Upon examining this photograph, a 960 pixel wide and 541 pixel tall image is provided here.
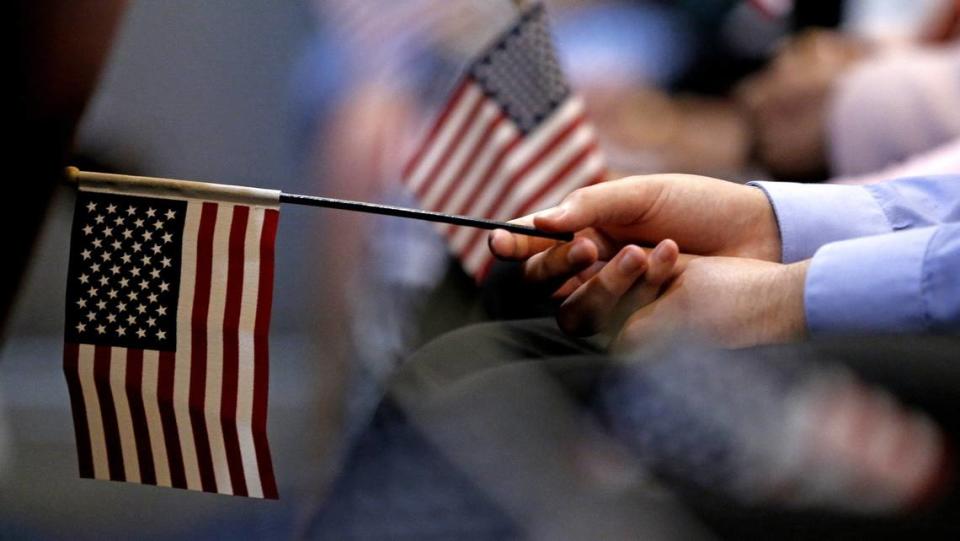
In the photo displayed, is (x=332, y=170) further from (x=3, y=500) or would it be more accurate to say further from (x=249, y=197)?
(x=249, y=197)

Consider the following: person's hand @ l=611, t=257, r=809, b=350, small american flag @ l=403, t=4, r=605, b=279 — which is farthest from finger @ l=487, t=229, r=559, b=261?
small american flag @ l=403, t=4, r=605, b=279

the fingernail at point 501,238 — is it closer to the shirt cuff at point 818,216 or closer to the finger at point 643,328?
the finger at point 643,328

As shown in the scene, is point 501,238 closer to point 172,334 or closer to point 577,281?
point 577,281

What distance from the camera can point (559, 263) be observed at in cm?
92

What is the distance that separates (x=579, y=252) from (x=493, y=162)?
0.71 meters

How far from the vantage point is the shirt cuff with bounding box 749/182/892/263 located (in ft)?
3.36

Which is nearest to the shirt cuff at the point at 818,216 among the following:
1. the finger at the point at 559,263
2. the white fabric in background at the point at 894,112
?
the finger at the point at 559,263

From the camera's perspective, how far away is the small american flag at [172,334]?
0.78 m

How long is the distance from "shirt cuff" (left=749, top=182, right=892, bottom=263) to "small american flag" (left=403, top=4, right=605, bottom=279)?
0.53 m

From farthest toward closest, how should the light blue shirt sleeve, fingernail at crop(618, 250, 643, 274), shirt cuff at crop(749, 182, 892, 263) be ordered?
shirt cuff at crop(749, 182, 892, 263) < fingernail at crop(618, 250, 643, 274) < the light blue shirt sleeve

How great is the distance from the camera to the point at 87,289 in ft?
2.58

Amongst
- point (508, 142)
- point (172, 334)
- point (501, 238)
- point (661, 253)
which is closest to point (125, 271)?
point (172, 334)

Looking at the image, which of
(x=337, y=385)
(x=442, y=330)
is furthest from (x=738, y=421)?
(x=337, y=385)

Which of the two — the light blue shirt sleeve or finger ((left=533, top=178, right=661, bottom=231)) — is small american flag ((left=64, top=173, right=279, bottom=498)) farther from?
the light blue shirt sleeve
